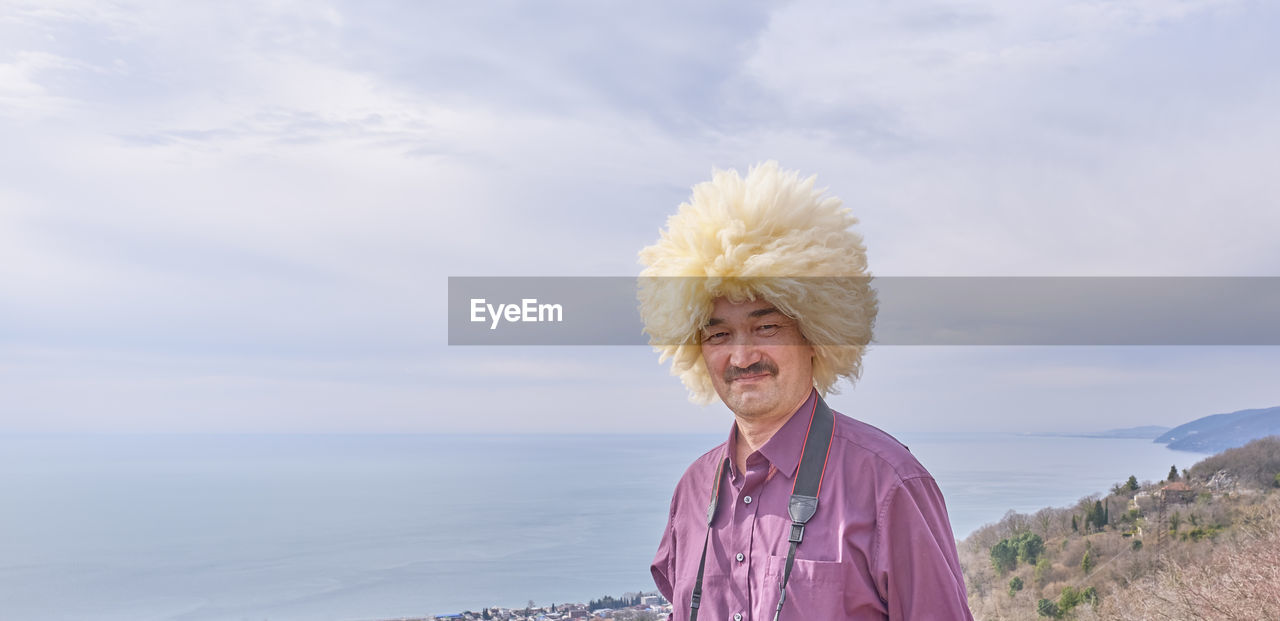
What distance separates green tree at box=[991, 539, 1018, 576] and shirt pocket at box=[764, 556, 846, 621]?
2491 cm

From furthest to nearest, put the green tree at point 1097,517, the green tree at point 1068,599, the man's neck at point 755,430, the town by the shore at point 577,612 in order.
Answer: the green tree at point 1097,517 < the green tree at point 1068,599 < the town by the shore at point 577,612 < the man's neck at point 755,430

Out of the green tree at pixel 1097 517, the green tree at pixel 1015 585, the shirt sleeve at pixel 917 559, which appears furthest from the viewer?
the green tree at pixel 1097 517

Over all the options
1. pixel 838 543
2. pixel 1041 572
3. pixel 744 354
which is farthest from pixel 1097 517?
pixel 838 543

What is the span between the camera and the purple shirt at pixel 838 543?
78.6 inches

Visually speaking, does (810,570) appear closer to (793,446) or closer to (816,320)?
(793,446)

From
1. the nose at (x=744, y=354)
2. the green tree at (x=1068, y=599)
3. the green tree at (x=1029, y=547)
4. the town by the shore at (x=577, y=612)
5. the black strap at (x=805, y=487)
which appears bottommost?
the green tree at (x=1068, y=599)

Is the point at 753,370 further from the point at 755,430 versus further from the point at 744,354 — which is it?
the point at 755,430

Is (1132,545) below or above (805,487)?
below

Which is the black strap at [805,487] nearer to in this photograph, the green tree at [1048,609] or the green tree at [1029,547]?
the green tree at [1048,609]

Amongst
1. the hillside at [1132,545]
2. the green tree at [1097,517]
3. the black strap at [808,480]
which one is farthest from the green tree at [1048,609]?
the black strap at [808,480]

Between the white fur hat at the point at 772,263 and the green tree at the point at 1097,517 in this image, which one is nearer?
the white fur hat at the point at 772,263

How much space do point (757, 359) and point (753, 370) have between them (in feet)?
0.10

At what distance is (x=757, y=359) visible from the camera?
92.6 inches

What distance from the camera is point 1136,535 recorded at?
2430 centimetres
